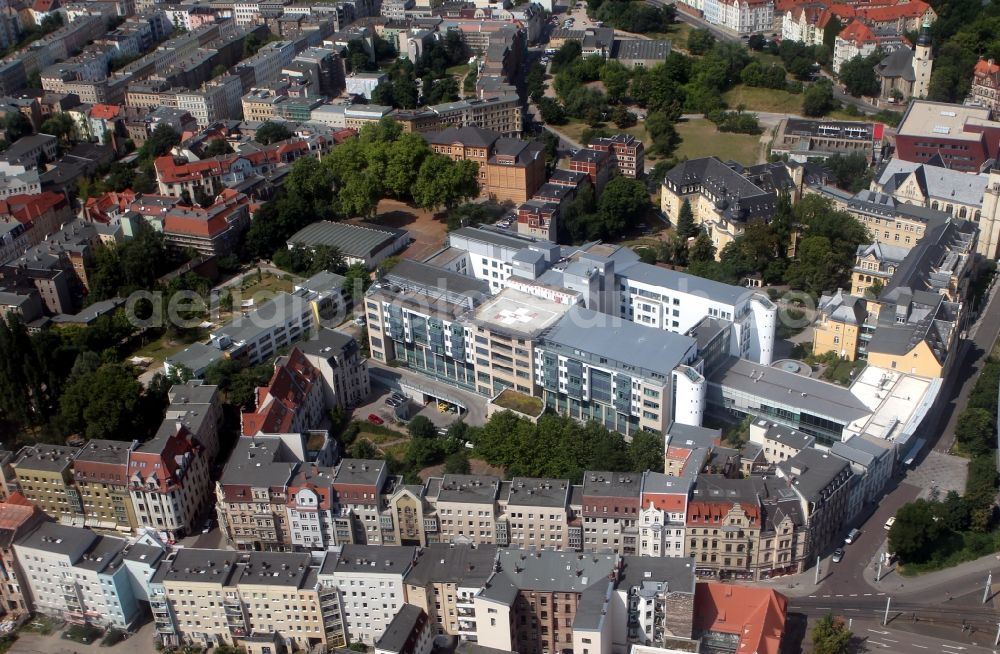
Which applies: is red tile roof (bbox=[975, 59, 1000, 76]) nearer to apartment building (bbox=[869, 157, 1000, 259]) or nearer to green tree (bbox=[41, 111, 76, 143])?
apartment building (bbox=[869, 157, 1000, 259])

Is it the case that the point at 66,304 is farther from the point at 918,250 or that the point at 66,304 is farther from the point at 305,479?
the point at 918,250

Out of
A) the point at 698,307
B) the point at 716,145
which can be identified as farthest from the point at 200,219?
the point at 716,145

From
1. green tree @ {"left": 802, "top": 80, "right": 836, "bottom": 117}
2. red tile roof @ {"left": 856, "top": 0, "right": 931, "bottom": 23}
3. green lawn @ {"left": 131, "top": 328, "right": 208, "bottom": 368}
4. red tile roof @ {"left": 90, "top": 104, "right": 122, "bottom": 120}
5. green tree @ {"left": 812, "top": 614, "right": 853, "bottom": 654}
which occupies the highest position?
red tile roof @ {"left": 856, "top": 0, "right": 931, "bottom": 23}

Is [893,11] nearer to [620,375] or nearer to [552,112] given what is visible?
[552,112]

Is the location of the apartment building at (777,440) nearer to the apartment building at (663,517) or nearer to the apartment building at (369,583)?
the apartment building at (663,517)

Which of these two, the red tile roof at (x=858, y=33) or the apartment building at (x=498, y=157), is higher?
the red tile roof at (x=858, y=33)

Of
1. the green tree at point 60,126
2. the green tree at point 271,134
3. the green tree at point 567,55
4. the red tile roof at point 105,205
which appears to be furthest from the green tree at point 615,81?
the green tree at point 60,126

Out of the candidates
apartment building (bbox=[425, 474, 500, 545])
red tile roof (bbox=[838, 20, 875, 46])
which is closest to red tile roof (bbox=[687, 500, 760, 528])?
apartment building (bbox=[425, 474, 500, 545])
